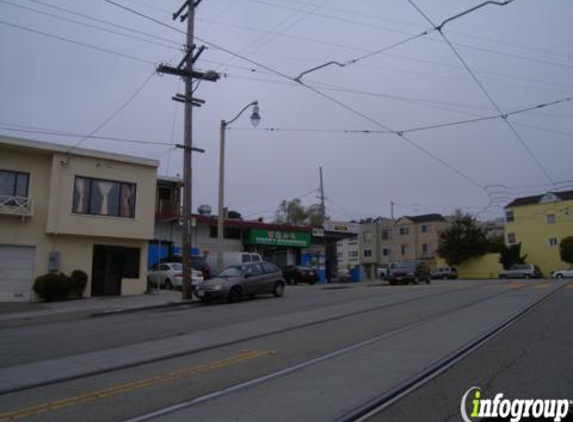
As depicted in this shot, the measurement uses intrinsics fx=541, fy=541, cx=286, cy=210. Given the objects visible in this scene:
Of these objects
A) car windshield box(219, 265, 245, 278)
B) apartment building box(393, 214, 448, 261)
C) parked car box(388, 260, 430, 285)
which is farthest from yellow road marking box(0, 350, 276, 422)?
apartment building box(393, 214, 448, 261)

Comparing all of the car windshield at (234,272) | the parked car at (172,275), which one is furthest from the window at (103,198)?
the car windshield at (234,272)

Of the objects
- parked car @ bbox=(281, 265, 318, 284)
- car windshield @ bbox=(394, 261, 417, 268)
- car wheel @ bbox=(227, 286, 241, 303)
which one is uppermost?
car windshield @ bbox=(394, 261, 417, 268)

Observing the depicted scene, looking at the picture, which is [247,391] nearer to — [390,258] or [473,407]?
[473,407]

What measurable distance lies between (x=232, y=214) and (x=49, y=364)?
3865cm

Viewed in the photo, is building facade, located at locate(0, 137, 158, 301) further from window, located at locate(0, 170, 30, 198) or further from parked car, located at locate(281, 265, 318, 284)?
parked car, located at locate(281, 265, 318, 284)

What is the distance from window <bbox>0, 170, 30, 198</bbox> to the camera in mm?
22672

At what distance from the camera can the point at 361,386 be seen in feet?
23.5

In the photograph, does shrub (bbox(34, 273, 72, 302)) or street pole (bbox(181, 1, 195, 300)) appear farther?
shrub (bbox(34, 273, 72, 302))

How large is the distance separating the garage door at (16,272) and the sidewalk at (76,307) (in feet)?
2.55

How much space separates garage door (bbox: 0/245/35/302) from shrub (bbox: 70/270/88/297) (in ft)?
5.49

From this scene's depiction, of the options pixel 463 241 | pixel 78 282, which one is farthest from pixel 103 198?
pixel 463 241

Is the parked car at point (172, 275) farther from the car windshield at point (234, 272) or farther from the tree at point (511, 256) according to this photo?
the tree at point (511, 256)

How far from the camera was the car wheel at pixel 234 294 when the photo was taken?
20.8 metres

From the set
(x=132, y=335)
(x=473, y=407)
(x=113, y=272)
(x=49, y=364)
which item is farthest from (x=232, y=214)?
(x=473, y=407)
